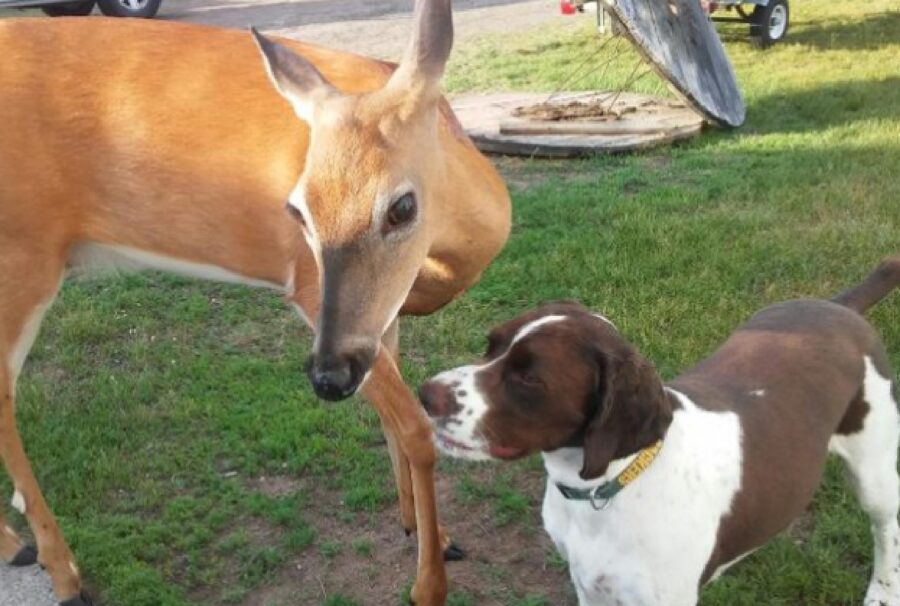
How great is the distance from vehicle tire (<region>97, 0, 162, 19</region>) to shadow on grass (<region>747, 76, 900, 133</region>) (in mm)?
9881

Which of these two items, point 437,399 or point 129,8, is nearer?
point 437,399

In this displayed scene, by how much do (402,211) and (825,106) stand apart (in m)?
7.30

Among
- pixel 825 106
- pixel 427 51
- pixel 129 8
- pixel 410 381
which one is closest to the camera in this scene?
pixel 427 51

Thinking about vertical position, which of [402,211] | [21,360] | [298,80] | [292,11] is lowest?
[292,11]

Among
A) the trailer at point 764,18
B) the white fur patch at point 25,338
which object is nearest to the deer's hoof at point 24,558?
the white fur patch at point 25,338

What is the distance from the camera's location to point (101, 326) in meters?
5.60

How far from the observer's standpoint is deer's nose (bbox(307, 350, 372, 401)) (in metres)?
2.62

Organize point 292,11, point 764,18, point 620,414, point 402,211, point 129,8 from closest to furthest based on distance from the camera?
point 620,414 < point 402,211 < point 764,18 < point 129,8 < point 292,11

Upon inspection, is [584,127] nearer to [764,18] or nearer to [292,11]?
[764,18]

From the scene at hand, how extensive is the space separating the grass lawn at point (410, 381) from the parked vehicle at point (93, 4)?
9.56m

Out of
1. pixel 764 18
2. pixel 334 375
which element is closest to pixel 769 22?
pixel 764 18

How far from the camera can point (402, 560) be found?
383 cm

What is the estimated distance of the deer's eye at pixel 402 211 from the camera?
2795 mm

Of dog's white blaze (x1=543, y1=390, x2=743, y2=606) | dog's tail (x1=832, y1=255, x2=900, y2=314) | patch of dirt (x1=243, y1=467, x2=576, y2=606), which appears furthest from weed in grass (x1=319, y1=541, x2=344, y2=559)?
dog's tail (x1=832, y1=255, x2=900, y2=314)
